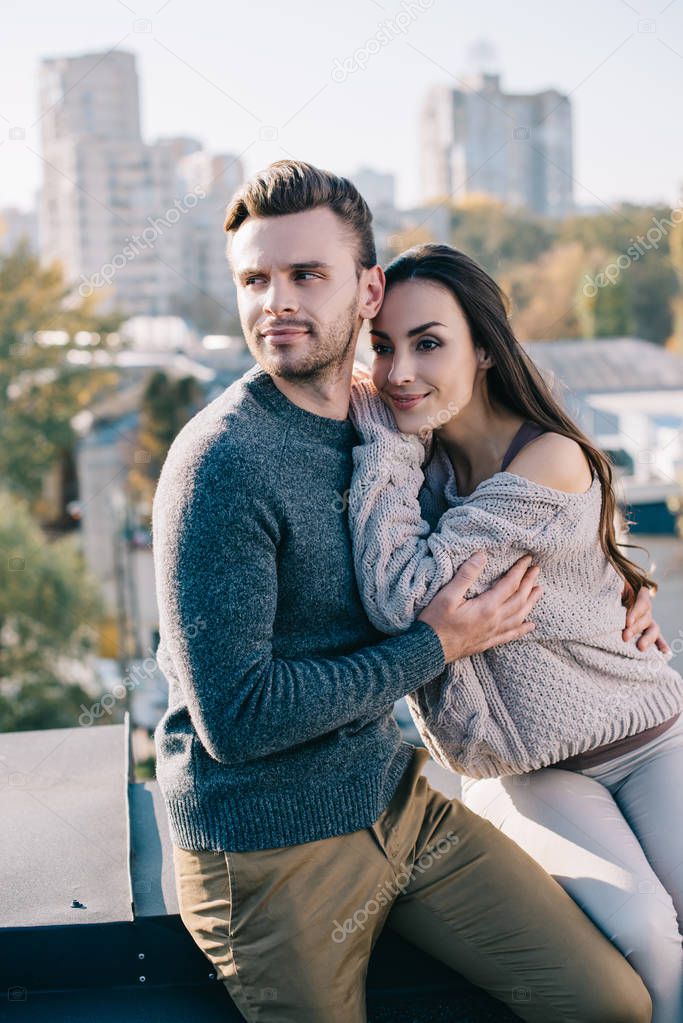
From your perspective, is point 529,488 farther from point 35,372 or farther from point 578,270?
point 578,270

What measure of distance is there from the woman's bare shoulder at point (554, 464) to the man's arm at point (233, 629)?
44cm

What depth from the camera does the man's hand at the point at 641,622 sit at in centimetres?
185

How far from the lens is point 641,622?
1.87m

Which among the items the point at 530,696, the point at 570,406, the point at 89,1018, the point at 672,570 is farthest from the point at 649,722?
the point at 672,570

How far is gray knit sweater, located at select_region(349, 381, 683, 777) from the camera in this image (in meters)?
1.67

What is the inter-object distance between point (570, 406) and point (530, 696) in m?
0.55

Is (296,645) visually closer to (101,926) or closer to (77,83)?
(101,926)

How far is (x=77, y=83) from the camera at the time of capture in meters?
31.7

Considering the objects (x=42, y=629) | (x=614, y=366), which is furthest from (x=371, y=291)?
(x=614, y=366)

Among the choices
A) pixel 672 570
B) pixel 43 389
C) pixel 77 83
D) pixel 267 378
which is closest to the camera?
pixel 267 378

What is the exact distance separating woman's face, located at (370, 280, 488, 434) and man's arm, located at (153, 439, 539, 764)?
1.27 feet

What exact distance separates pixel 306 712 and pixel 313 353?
522 mm

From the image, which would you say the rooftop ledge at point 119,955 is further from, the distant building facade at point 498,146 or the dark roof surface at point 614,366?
the distant building facade at point 498,146

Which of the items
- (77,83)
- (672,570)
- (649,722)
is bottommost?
(672,570)
